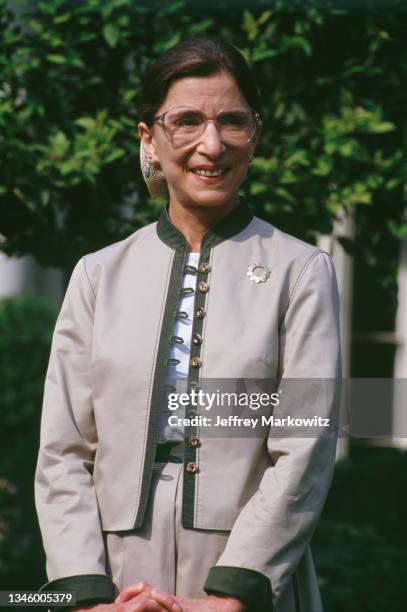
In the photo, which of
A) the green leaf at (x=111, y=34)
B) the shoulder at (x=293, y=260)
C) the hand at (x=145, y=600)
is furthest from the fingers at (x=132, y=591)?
A: the green leaf at (x=111, y=34)

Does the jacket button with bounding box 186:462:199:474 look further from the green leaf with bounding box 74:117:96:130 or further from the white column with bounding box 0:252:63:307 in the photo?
the white column with bounding box 0:252:63:307

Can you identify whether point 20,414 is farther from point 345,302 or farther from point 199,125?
point 199,125

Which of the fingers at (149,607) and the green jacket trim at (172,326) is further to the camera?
the green jacket trim at (172,326)

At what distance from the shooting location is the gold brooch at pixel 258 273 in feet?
8.27

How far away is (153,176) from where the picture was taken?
2.77 meters

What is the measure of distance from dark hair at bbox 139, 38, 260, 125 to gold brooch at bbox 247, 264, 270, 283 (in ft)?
1.36

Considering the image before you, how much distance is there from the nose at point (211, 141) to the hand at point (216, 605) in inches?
42.0

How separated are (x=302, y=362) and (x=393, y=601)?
2.88 metres

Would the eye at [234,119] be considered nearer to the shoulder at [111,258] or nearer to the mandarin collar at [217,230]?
the mandarin collar at [217,230]

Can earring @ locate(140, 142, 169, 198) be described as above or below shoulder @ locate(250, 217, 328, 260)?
above

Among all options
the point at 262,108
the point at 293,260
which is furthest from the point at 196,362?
the point at 262,108

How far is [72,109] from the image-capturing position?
166 inches

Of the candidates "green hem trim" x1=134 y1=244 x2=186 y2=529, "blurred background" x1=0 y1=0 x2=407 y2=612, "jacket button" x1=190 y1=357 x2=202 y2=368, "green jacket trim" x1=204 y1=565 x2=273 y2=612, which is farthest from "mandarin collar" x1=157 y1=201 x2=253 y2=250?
"blurred background" x1=0 y1=0 x2=407 y2=612

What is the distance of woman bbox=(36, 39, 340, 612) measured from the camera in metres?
2.37
